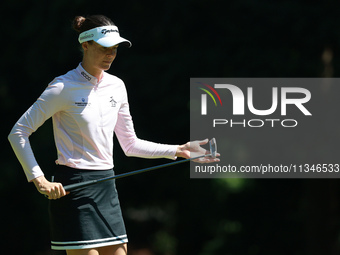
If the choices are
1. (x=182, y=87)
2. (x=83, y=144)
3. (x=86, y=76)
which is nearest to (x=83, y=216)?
(x=83, y=144)

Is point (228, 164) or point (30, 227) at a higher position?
point (228, 164)

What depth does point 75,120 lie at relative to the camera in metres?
3.14

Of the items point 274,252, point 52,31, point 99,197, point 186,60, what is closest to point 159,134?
point 186,60

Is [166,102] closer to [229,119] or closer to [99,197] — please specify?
[229,119]

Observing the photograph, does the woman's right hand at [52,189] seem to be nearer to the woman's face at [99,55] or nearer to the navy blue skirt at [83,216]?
the navy blue skirt at [83,216]

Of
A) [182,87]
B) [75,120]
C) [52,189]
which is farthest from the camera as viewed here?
[182,87]

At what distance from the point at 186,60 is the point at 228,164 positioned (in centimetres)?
134

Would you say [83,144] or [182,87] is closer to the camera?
[83,144]

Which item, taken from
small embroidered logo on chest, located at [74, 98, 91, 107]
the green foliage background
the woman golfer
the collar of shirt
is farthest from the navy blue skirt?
the green foliage background

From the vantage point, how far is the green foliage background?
26.3 feet

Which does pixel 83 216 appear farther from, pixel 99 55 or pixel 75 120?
pixel 99 55

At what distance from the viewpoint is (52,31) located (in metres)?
8.32

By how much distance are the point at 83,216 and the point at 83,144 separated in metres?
0.32

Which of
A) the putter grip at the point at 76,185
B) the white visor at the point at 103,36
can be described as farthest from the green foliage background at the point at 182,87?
the putter grip at the point at 76,185
